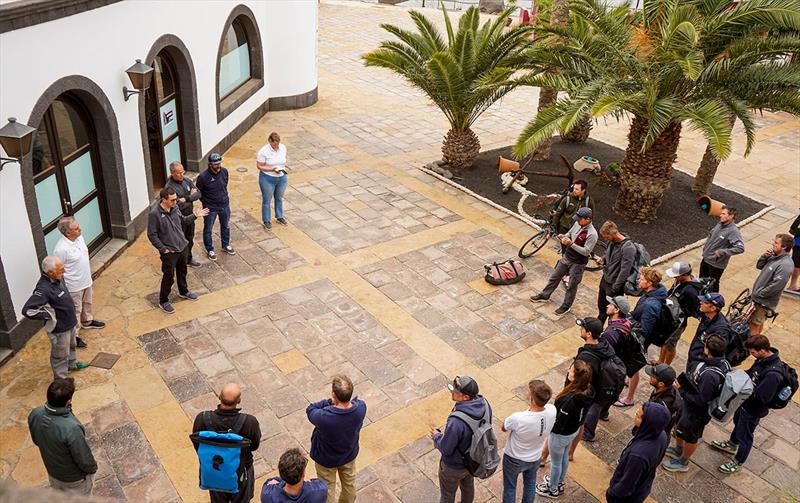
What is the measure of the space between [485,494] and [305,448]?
75.1 inches

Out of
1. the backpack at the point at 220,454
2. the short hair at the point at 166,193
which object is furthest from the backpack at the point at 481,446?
the short hair at the point at 166,193

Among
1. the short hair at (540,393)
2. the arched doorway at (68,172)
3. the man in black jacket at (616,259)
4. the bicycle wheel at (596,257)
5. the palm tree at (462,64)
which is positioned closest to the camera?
the short hair at (540,393)

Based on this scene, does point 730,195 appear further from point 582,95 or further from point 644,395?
point 644,395

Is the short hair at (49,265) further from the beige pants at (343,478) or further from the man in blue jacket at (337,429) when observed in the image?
the beige pants at (343,478)

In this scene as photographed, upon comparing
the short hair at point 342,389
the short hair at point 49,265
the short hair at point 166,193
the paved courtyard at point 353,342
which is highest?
the short hair at point 342,389

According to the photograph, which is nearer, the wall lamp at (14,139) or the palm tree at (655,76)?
the wall lamp at (14,139)

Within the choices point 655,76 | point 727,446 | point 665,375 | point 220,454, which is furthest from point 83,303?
point 655,76

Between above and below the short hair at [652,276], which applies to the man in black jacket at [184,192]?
below

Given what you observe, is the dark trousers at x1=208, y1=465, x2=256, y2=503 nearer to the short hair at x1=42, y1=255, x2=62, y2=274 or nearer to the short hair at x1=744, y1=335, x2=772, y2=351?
the short hair at x1=42, y1=255, x2=62, y2=274

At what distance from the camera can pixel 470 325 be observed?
8992mm

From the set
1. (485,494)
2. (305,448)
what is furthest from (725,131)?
(305,448)

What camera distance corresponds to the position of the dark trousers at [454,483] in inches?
213

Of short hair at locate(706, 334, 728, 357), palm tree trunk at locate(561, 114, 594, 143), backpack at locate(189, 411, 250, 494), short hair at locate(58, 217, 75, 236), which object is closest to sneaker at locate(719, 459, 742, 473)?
short hair at locate(706, 334, 728, 357)

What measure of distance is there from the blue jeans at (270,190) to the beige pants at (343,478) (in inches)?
244
